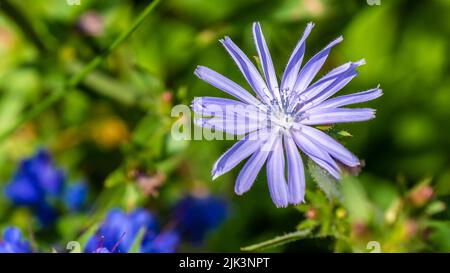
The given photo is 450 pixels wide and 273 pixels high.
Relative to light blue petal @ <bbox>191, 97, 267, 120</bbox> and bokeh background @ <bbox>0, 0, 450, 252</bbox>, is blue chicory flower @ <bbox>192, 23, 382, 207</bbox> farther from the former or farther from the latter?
bokeh background @ <bbox>0, 0, 450, 252</bbox>

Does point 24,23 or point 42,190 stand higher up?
point 24,23

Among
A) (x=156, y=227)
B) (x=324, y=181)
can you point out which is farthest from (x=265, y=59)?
(x=156, y=227)

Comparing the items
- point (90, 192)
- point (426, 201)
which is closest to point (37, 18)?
point (90, 192)

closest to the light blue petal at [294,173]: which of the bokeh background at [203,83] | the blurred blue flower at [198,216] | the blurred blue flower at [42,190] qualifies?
the bokeh background at [203,83]

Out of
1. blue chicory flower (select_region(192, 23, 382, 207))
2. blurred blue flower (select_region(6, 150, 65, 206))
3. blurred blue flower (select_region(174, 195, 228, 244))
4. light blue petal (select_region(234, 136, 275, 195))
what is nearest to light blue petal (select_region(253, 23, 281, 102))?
blue chicory flower (select_region(192, 23, 382, 207))

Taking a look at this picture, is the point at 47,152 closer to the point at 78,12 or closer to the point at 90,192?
the point at 90,192

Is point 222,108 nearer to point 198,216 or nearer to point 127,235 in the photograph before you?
point 127,235

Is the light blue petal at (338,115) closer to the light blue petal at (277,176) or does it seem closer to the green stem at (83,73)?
the light blue petal at (277,176)
